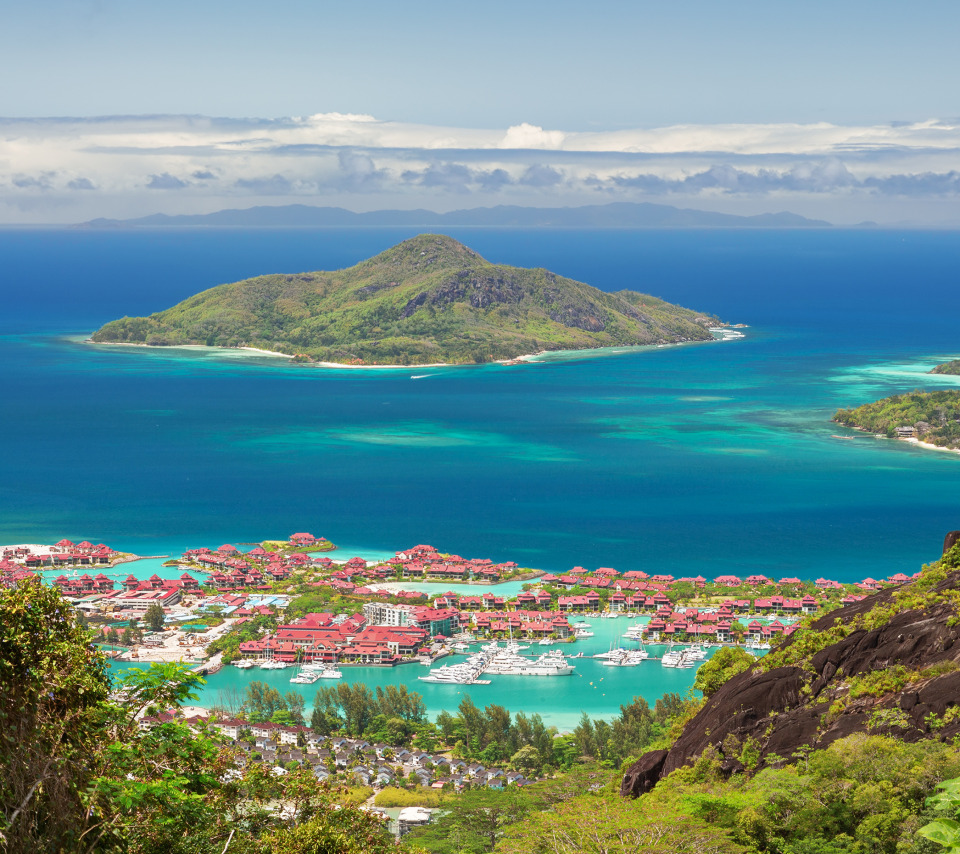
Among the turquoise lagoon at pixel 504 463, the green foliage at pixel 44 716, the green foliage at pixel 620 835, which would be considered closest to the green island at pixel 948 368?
the turquoise lagoon at pixel 504 463

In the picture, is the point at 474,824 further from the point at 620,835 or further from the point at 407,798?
the point at 620,835

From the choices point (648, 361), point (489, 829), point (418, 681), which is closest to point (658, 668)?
point (418, 681)

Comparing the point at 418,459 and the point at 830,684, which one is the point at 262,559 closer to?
the point at 418,459

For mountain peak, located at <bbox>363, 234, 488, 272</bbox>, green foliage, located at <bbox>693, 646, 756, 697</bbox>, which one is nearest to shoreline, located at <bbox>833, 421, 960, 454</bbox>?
green foliage, located at <bbox>693, 646, 756, 697</bbox>

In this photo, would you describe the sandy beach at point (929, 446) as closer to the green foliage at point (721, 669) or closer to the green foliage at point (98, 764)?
the green foliage at point (721, 669)

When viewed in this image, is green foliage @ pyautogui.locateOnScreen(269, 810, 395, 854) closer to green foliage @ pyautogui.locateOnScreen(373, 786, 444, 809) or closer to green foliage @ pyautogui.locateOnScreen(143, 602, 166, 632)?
green foliage @ pyautogui.locateOnScreen(373, 786, 444, 809)

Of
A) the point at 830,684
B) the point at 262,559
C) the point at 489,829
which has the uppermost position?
the point at 830,684
